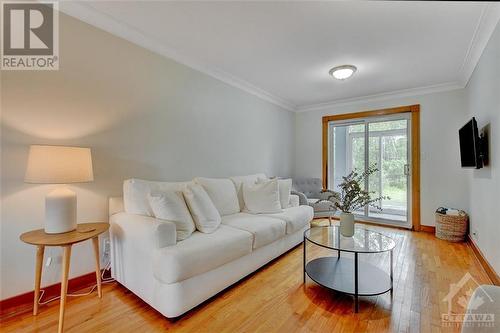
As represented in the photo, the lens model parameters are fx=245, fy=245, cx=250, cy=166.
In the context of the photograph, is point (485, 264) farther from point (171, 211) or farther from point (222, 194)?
point (171, 211)

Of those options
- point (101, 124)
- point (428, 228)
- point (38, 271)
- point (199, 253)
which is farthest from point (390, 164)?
point (38, 271)

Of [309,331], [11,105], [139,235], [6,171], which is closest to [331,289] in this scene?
[309,331]

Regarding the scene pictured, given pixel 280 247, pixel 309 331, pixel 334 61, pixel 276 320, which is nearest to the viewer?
pixel 309 331

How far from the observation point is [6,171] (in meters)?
1.83

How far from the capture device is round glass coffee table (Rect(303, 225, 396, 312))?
1992 mm

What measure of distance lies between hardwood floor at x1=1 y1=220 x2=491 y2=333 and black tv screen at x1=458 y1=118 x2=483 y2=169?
116cm

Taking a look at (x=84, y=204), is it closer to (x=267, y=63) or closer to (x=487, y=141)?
(x=267, y=63)

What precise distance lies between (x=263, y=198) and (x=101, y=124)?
194 cm

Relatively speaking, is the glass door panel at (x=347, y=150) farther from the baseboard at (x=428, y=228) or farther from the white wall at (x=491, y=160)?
the white wall at (x=491, y=160)

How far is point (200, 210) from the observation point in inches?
91.0

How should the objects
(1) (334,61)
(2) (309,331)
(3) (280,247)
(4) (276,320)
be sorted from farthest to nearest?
(1) (334,61) < (3) (280,247) < (4) (276,320) < (2) (309,331)

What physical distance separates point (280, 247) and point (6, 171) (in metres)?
2.56

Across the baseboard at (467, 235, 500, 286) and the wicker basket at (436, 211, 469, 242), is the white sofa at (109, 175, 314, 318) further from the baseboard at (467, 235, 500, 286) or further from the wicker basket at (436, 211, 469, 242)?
the wicker basket at (436, 211, 469, 242)

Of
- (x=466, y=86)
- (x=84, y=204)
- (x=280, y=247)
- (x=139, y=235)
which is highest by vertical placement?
(x=466, y=86)
